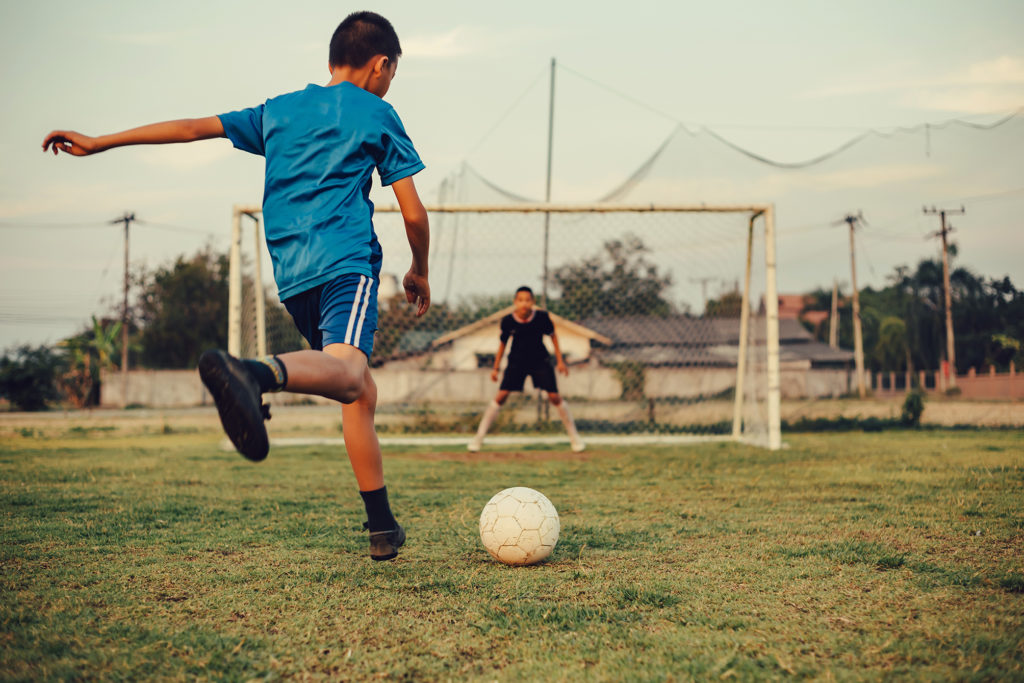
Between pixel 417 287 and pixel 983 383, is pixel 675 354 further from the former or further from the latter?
pixel 983 383

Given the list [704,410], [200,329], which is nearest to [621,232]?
[704,410]

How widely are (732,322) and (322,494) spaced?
7202 mm

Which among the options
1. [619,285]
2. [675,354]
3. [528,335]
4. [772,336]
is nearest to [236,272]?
[528,335]

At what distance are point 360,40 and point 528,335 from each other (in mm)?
5596

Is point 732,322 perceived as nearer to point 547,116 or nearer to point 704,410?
point 704,410

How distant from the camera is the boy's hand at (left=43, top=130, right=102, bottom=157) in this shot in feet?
8.88

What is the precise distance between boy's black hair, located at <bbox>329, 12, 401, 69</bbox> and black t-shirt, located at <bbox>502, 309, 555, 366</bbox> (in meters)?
5.49

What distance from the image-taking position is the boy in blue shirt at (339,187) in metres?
2.62

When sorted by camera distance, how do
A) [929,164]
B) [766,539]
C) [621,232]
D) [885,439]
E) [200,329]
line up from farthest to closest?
[200,329]
[929,164]
[621,232]
[885,439]
[766,539]

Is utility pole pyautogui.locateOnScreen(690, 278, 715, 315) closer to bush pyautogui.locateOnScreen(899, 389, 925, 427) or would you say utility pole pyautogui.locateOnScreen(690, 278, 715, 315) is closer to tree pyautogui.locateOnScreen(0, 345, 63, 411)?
bush pyautogui.locateOnScreen(899, 389, 925, 427)

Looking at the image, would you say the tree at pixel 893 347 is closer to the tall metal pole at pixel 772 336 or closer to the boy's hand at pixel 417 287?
the tall metal pole at pixel 772 336

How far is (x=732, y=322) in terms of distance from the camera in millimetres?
10508

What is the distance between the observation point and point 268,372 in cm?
213

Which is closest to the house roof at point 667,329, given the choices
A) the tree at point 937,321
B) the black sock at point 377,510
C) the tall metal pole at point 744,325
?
the tall metal pole at point 744,325
